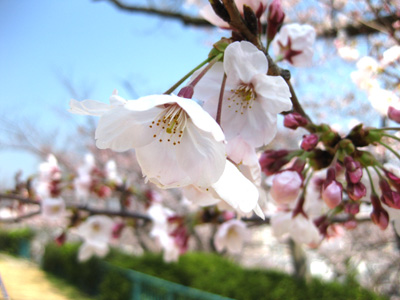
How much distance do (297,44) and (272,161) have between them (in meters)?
0.33

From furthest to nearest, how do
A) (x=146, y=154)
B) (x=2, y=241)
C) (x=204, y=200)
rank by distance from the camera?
(x=2, y=241)
(x=204, y=200)
(x=146, y=154)

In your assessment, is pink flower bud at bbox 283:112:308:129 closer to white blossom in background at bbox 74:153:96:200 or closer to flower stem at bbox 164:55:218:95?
flower stem at bbox 164:55:218:95

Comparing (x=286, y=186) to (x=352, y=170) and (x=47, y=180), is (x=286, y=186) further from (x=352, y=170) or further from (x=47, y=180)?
(x=47, y=180)

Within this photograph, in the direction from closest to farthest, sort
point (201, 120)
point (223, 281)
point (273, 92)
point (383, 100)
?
point (201, 120), point (273, 92), point (383, 100), point (223, 281)

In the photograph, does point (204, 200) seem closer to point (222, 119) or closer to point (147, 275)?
point (222, 119)

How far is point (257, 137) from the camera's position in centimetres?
58

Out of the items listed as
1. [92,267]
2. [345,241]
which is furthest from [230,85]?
[92,267]

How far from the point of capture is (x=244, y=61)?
52 centimetres

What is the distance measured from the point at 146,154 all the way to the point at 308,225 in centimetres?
50

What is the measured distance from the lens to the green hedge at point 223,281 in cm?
432

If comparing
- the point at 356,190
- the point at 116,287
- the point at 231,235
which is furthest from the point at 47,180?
the point at 116,287

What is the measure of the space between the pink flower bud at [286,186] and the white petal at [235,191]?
0.19 m

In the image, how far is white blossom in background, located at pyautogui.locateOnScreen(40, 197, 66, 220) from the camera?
6.85 ft

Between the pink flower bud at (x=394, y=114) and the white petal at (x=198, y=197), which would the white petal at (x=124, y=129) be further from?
the pink flower bud at (x=394, y=114)
